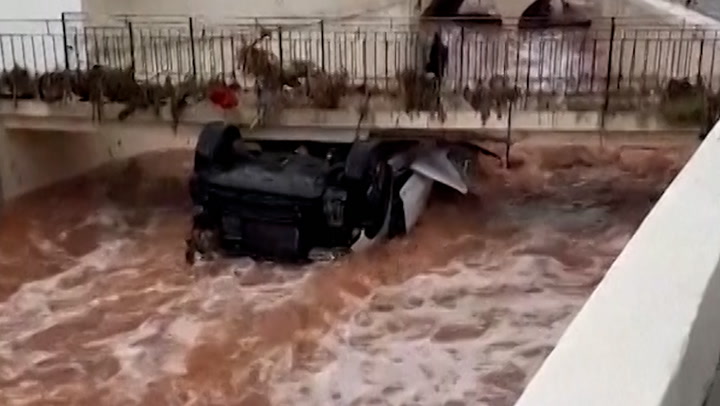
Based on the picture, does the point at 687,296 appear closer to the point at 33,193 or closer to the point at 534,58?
the point at 534,58

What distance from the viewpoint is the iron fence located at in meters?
3.59

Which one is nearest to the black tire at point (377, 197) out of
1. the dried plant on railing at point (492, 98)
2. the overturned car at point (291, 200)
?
the overturned car at point (291, 200)

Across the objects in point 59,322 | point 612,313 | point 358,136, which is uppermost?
point 612,313

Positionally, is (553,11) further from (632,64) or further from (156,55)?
(156,55)

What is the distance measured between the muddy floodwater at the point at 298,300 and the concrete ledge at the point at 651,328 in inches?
70.6

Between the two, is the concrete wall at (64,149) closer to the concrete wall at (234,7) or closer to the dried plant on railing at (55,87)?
the dried plant on railing at (55,87)

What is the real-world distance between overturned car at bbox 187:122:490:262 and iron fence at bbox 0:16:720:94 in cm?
33

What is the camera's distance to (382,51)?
4062mm

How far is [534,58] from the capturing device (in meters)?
3.72

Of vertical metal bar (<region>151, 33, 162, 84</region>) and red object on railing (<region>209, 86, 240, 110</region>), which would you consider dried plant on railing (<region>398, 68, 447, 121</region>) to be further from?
vertical metal bar (<region>151, 33, 162, 84</region>)

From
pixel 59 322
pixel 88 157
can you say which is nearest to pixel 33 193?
pixel 88 157

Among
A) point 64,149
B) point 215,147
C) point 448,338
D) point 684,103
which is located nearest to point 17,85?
point 64,149

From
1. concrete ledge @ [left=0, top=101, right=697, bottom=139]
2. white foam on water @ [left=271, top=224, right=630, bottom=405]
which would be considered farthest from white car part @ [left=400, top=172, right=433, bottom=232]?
white foam on water @ [left=271, top=224, right=630, bottom=405]

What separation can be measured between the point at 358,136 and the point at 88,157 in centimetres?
149
